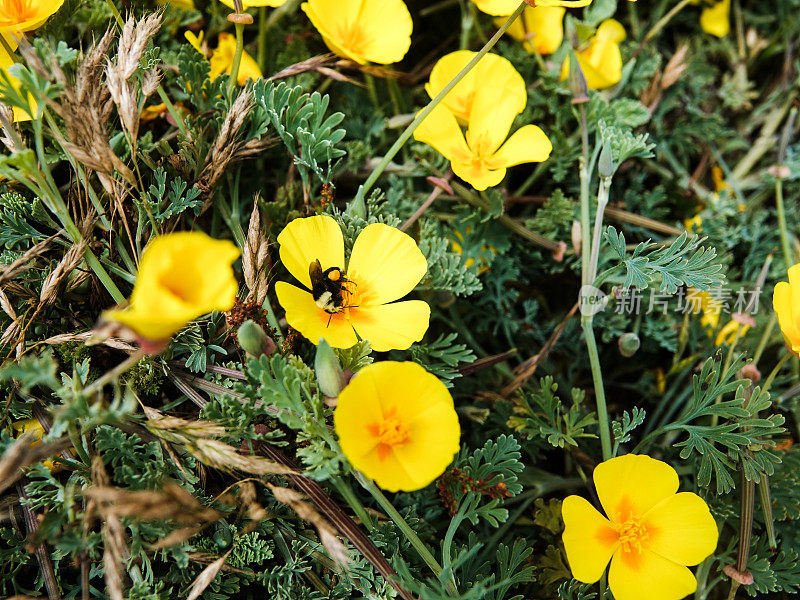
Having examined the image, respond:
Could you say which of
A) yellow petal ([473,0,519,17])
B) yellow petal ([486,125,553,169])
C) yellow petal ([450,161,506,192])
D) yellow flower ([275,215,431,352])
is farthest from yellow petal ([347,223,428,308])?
yellow petal ([473,0,519,17])

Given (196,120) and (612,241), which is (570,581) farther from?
(196,120)

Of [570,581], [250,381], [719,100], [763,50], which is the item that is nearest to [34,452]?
[250,381]

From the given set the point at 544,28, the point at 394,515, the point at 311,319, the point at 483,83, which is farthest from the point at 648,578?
the point at 544,28

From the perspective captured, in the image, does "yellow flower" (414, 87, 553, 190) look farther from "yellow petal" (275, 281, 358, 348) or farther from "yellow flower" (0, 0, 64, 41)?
"yellow flower" (0, 0, 64, 41)

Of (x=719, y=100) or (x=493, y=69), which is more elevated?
(x=493, y=69)

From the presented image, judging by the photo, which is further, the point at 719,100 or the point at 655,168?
the point at 719,100

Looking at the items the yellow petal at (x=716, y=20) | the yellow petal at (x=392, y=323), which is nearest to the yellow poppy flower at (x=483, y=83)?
the yellow petal at (x=392, y=323)
